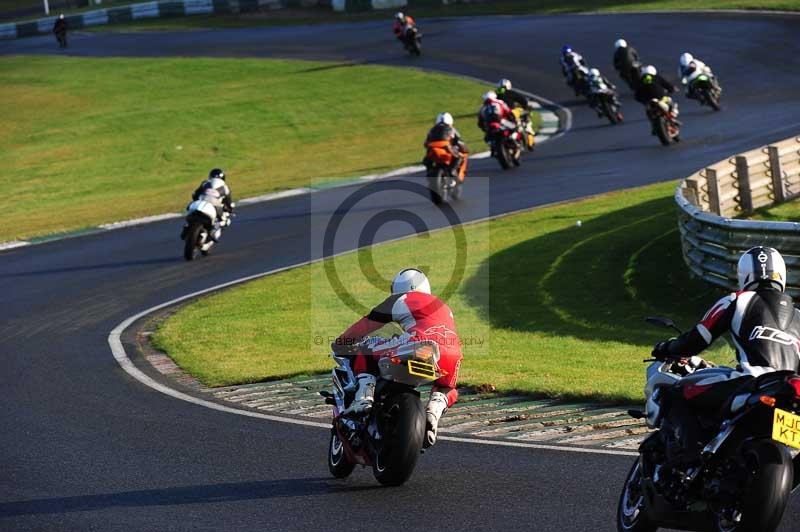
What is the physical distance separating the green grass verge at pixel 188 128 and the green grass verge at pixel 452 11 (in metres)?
9.56

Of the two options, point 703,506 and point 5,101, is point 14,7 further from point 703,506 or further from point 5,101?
point 703,506

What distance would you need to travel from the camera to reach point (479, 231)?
73.0 ft

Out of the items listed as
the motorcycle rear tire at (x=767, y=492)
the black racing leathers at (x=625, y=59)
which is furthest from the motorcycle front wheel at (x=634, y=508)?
the black racing leathers at (x=625, y=59)

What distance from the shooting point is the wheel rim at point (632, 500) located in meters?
7.39

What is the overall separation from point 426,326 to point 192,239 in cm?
1347

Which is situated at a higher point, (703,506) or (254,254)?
(703,506)

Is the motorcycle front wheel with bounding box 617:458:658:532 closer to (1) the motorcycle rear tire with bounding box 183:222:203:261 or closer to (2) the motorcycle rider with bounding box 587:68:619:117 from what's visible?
(1) the motorcycle rear tire with bounding box 183:222:203:261

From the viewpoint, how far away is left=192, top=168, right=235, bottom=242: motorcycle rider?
2183 centimetres

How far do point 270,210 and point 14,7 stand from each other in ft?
193

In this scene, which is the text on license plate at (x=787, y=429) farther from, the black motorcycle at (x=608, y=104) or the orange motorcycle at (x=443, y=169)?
the black motorcycle at (x=608, y=104)

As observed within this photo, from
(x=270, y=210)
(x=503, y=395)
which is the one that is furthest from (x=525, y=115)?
(x=503, y=395)

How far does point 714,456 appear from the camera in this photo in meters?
6.83

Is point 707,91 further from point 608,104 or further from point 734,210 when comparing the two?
point 734,210

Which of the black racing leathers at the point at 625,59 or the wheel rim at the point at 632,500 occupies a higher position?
the wheel rim at the point at 632,500
